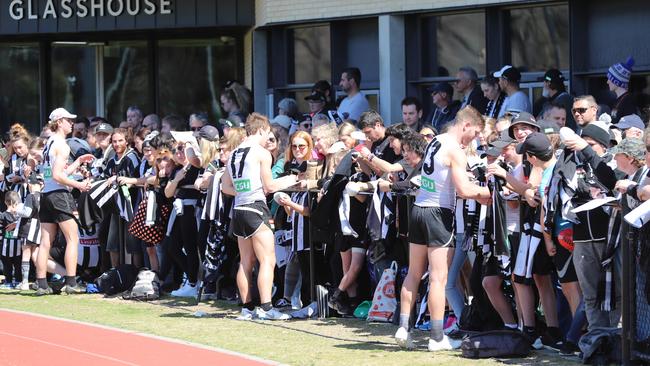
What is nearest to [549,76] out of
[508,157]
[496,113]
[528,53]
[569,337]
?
[496,113]

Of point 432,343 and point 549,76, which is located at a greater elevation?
point 549,76

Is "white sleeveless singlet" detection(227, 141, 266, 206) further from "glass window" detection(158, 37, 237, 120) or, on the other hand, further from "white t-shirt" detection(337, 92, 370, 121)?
"glass window" detection(158, 37, 237, 120)

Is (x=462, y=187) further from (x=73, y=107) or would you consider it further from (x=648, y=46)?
(x=73, y=107)

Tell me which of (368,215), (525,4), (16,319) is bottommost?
(16,319)

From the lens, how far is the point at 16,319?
1339cm

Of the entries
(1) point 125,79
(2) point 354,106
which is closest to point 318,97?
(2) point 354,106

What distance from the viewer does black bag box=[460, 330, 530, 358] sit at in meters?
10.0

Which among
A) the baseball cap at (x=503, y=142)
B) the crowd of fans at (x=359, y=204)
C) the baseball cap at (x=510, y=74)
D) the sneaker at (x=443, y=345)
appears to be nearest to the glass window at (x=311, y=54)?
the crowd of fans at (x=359, y=204)

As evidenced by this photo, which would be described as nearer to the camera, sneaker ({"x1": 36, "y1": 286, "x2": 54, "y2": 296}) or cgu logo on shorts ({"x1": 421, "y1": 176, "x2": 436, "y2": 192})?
cgu logo on shorts ({"x1": 421, "y1": 176, "x2": 436, "y2": 192})

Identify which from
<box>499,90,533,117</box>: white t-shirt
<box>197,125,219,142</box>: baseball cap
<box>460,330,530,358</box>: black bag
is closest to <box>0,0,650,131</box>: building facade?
<box>499,90,533,117</box>: white t-shirt

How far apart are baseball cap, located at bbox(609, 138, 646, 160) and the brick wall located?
632 cm

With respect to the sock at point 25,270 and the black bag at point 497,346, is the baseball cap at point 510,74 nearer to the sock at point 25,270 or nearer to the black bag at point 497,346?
the black bag at point 497,346

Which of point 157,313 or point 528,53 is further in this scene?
point 528,53

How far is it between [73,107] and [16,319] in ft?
35.2
